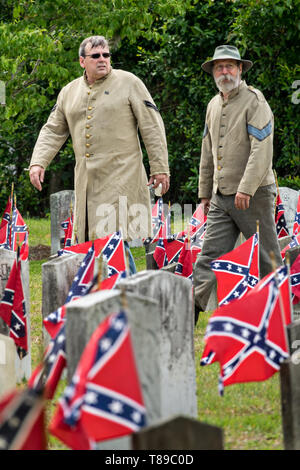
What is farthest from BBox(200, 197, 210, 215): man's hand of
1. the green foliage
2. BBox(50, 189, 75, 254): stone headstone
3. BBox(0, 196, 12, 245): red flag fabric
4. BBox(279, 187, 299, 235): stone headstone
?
the green foliage

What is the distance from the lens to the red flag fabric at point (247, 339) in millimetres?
4137

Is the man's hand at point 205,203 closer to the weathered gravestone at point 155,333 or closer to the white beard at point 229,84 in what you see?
the white beard at point 229,84

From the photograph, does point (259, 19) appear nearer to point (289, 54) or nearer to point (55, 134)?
point (289, 54)

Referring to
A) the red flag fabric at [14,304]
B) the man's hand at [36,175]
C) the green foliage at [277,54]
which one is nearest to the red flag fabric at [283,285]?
the red flag fabric at [14,304]

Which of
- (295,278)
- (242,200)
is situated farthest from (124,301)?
(242,200)

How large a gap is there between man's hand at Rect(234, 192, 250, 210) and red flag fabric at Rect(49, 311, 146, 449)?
3.33m

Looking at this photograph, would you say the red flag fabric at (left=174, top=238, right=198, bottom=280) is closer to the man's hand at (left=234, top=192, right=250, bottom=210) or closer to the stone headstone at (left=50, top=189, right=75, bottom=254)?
the man's hand at (left=234, top=192, right=250, bottom=210)

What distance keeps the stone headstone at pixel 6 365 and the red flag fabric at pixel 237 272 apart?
177 cm

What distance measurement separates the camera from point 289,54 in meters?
13.1

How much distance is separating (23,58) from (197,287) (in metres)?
5.64

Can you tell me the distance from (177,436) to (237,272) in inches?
116

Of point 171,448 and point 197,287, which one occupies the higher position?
point 171,448
